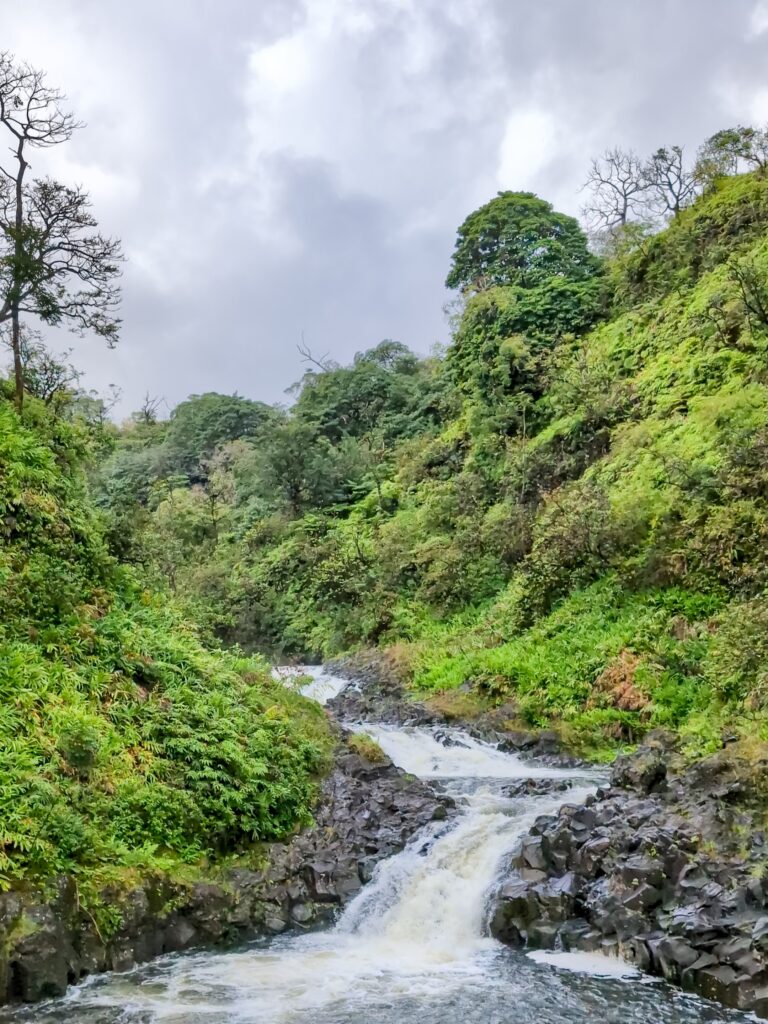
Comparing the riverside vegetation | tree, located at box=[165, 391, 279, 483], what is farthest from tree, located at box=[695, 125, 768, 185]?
tree, located at box=[165, 391, 279, 483]

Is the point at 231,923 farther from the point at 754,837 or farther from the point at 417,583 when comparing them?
the point at 417,583

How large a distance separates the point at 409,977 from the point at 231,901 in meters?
2.72

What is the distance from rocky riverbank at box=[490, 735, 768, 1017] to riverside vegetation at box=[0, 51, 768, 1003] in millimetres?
1845

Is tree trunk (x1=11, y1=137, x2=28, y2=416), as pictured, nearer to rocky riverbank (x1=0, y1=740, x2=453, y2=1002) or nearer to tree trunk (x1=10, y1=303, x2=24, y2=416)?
tree trunk (x1=10, y1=303, x2=24, y2=416)

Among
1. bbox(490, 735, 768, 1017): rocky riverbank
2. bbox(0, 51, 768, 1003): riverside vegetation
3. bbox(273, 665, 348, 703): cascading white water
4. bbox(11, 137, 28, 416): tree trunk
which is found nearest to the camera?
bbox(490, 735, 768, 1017): rocky riverbank

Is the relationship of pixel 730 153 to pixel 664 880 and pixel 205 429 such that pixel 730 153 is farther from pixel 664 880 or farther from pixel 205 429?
pixel 205 429

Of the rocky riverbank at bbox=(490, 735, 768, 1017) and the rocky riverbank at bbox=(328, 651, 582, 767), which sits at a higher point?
the rocky riverbank at bbox=(328, 651, 582, 767)

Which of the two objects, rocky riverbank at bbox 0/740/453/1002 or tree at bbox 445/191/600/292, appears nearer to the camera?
rocky riverbank at bbox 0/740/453/1002

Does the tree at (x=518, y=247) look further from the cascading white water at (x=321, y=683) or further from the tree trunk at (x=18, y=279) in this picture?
the tree trunk at (x=18, y=279)

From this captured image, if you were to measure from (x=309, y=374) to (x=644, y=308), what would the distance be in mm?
27227

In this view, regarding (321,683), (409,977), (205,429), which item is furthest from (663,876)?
(205,429)

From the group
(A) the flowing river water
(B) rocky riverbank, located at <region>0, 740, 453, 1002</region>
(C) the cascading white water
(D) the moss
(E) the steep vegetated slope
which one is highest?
(E) the steep vegetated slope

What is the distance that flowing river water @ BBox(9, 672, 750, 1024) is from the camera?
7.75m

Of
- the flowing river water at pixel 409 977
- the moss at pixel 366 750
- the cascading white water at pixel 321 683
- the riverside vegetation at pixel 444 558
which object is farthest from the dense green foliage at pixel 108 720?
the cascading white water at pixel 321 683
